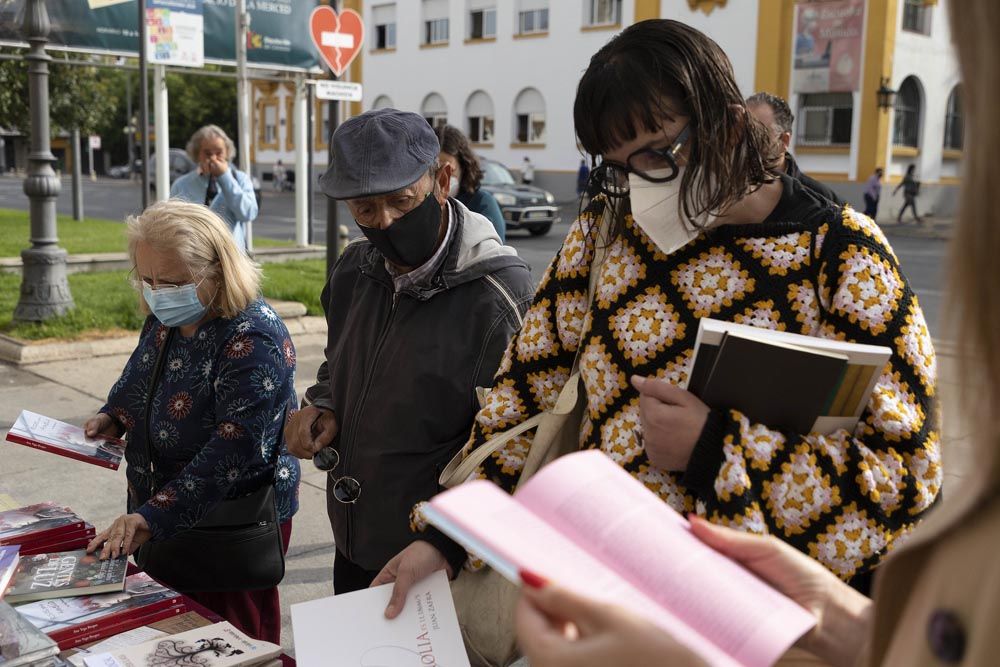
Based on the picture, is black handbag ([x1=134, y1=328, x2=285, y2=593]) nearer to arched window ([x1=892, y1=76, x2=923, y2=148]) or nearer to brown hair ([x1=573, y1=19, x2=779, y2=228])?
brown hair ([x1=573, y1=19, x2=779, y2=228])

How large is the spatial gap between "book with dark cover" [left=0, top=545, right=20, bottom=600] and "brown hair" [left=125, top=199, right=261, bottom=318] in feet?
2.69

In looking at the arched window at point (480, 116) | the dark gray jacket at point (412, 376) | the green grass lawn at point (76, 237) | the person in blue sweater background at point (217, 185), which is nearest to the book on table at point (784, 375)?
the dark gray jacket at point (412, 376)

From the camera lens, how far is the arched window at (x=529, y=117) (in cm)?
3195

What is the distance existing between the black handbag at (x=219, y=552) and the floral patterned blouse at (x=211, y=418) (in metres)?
0.06

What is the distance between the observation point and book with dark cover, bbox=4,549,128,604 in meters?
2.01

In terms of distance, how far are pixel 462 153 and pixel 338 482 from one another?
3280 mm

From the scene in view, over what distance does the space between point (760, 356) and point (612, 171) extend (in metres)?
0.52

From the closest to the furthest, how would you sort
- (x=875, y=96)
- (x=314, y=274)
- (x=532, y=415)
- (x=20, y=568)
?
(x=532, y=415)
(x=20, y=568)
(x=314, y=274)
(x=875, y=96)

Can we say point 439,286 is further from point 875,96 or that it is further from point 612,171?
point 875,96

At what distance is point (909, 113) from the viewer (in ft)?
88.6

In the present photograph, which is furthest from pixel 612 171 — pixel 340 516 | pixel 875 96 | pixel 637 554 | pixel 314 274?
pixel 875 96

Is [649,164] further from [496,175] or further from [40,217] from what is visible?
[496,175]

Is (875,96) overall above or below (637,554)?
above

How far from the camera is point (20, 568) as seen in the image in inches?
83.5
